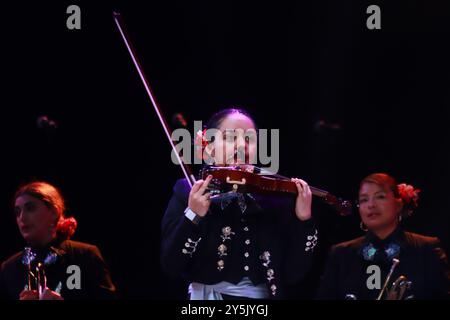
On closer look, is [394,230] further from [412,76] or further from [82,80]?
[82,80]

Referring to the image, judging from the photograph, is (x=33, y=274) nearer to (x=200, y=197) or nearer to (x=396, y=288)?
(x=200, y=197)

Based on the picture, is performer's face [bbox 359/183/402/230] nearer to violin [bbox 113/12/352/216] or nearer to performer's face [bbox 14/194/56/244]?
violin [bbox 113/12/352/216]

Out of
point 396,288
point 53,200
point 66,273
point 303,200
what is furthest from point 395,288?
point 53,200

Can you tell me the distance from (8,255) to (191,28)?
143 cm

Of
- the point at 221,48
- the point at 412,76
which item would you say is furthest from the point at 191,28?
the point at 412,76

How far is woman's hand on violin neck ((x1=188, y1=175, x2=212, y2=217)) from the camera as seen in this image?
8.25ft

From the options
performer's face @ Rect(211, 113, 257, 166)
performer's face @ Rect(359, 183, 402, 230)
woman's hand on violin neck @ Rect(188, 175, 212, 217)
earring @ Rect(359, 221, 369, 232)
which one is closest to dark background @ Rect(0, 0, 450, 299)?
earring @ Rect(359, 221, 369, 232)

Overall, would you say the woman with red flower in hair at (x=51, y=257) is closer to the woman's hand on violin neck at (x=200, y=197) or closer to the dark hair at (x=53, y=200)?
the dark hair at (x=53, y=200)

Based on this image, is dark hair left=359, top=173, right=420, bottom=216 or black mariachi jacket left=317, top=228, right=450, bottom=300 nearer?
black mariachi jacket left=317, top=228, right=450, bottom=300

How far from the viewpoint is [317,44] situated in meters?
3.94

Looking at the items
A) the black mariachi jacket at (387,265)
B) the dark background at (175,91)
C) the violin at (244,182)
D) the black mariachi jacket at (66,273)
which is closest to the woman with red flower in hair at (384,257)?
the black mariachi jacket at (387,265)

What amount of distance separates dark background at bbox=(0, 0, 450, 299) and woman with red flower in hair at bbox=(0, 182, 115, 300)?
0.42 metres

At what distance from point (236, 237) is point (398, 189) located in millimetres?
1227
